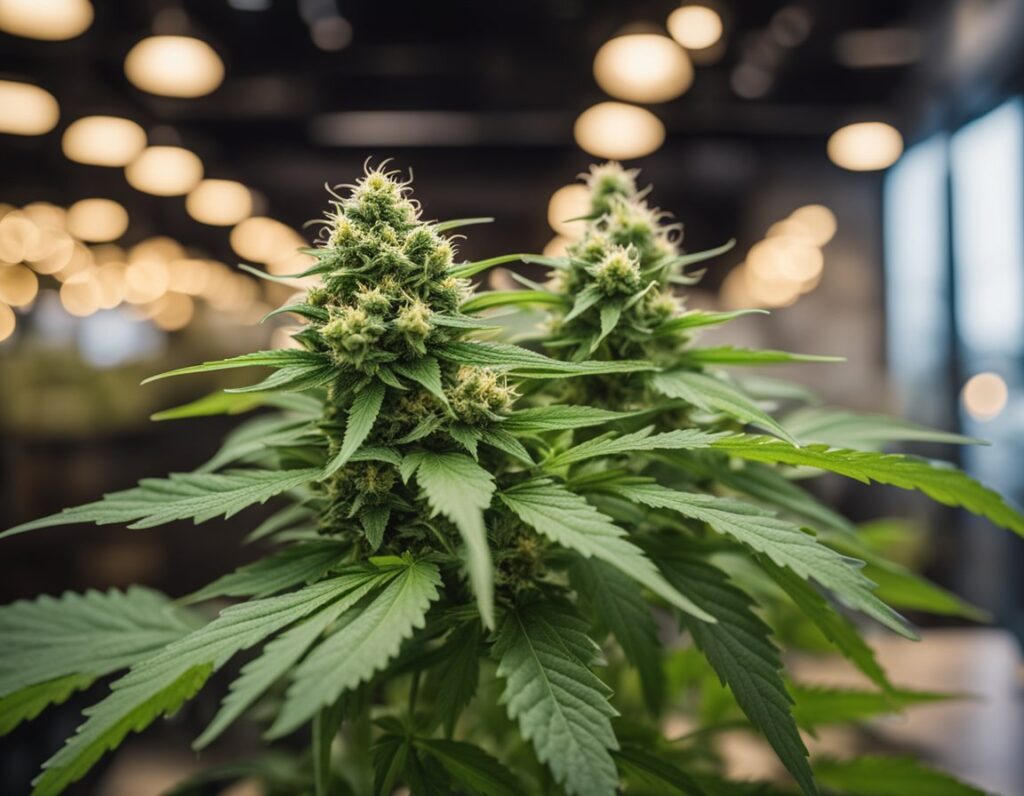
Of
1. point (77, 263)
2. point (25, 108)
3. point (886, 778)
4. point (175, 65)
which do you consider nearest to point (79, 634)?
point (886, 778)

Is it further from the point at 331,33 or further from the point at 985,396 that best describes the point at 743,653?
the point at 331,33

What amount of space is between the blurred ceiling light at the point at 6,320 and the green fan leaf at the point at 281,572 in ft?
18.2

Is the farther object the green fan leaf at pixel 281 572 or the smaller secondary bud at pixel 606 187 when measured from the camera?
the smaller secondary bud at pixel 606 187

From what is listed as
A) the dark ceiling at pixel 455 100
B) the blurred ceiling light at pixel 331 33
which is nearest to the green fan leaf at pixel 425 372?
the dark ceiling at pixel 455 100

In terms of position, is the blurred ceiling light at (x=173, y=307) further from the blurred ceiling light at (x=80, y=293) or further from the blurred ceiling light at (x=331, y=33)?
the blurred ceiling light at (x=331, y=33)

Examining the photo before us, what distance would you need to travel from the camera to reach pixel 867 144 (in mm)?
4156

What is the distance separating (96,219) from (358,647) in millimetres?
5766

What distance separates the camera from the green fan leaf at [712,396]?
0.45 meters

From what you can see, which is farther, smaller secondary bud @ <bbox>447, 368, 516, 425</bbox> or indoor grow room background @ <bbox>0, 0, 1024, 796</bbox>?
indoor grow room background @ <bbox>0, 0, 1024, 796</bbox>

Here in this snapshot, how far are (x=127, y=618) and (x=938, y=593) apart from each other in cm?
66

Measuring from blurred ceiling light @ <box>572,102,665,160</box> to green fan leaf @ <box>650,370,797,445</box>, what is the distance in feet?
11.7

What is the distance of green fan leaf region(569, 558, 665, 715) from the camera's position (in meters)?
0.48

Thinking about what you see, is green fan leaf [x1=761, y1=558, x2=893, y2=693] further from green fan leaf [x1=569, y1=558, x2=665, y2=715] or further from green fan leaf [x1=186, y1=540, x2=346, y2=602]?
green fan leaf [x1=186, y1=540, x2=346, y2=602]

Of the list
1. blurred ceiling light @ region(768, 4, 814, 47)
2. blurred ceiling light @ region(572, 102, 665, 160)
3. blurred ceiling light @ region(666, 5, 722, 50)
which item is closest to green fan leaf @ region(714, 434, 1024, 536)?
blurred ceiling light @ region(666, 5, 722, 50)
